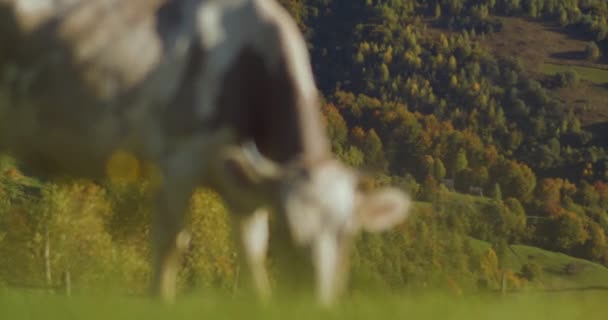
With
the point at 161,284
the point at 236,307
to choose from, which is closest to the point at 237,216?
the point at 161,284

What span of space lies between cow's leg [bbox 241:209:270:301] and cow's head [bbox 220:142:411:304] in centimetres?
136

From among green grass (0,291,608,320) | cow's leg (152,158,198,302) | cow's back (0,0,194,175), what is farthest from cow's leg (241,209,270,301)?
green grass (0,291,608,320)

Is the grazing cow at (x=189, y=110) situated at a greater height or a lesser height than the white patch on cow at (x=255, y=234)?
greater

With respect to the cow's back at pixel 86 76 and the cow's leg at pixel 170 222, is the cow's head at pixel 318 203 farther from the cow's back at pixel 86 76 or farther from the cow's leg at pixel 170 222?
the cow's back at pixel 86 76

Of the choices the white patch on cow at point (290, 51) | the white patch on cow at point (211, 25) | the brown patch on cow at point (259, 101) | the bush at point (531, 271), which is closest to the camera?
the brown patch on cow at point (259, 101)

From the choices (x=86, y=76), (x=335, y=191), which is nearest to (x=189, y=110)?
(x=86, y=76)

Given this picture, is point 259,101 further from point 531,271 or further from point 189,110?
point 531,271

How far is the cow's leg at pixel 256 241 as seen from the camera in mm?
12062

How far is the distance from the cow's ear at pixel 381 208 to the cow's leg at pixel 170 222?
1.99 metres

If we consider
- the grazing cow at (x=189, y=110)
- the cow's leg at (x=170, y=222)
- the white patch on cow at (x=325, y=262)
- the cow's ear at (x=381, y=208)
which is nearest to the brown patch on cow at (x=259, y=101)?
the grazing cow at (x=189, y=110)

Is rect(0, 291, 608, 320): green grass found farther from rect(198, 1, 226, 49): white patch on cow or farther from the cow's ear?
rect(198, 1, 226, 49): white patch on cow

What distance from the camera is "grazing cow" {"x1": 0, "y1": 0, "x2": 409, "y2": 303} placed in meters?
10.8

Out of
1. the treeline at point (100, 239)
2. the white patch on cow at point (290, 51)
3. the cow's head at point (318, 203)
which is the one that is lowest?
the treeline at point (100, 239)

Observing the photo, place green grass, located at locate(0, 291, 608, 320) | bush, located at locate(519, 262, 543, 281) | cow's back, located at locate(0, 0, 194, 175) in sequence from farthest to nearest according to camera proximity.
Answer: bush, located at locate(519, 262, 543, 281) < cow's back, located at locate(0, 0, 194, 175) < green grass, located at locate(0, 291, 608, 320)
